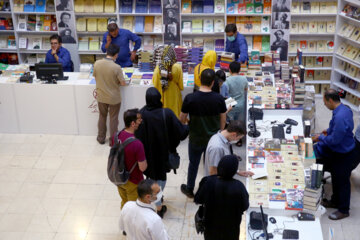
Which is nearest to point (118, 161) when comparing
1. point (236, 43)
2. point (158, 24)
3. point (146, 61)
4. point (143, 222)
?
point (143, 222)

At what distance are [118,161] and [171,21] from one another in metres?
A: 5.13

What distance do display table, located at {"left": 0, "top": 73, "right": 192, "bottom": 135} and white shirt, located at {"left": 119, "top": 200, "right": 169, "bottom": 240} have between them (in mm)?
3903

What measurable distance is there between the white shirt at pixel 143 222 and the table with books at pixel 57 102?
3900 millimetres

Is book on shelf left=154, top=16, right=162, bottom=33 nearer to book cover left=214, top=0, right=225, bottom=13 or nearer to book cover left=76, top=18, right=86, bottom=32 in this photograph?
book cover left=214, top=0, right=225, bottom=13

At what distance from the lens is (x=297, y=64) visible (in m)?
7.82

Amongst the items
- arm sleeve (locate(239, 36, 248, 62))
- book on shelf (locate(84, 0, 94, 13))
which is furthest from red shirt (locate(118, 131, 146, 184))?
book on shelf (locate(84, 0, 94, 13))

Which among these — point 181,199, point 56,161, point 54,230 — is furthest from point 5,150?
point 181,199

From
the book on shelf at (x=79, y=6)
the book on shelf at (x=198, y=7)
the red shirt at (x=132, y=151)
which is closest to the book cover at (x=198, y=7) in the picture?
the book on shelf at (x=198, y=7)

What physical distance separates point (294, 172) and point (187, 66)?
11.6 feet

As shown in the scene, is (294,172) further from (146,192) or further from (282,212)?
(146,192)

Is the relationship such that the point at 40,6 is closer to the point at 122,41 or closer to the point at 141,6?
the point at 141,6

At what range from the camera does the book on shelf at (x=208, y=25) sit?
9.62 meters

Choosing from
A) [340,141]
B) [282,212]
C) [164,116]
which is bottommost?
[282,212]

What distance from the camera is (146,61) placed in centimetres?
835
